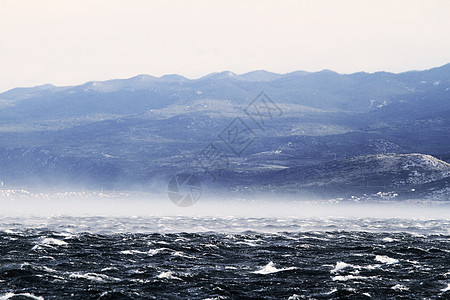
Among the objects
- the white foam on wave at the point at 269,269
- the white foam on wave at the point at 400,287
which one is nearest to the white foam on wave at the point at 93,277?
the white foam on wave at the point at 269,269

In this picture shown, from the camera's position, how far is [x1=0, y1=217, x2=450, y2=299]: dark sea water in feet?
152

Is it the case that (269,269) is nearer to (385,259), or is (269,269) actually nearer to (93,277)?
(385,259)

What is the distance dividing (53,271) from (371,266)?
2728 centimetres

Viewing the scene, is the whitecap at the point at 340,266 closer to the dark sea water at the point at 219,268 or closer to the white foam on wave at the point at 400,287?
the dark sea water at the point at 219,268

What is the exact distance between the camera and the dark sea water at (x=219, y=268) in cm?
4628

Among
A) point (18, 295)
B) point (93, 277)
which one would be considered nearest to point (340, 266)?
point (93, 277)

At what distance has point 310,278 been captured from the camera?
172 feet

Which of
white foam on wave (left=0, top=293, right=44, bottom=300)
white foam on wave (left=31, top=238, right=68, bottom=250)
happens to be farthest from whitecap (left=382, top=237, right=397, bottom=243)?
Answer: white foam on wave (left=0, top=293, right=44, bottom=300)

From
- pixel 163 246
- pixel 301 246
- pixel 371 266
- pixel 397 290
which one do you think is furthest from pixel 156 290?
pixel 301 246

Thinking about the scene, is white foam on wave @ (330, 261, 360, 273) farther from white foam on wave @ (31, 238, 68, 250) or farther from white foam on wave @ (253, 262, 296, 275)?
white foam on wave @ (31, 238, 68, 250)

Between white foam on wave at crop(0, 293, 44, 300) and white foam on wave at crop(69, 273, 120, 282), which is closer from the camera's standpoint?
white foam on wave at crop(0, 293, 44, 300)

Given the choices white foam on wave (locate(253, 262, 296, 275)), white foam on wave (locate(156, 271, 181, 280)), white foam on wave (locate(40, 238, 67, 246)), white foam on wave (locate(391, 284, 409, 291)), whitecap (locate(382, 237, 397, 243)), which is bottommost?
whitecap (locate(382, 237, 397, 243))

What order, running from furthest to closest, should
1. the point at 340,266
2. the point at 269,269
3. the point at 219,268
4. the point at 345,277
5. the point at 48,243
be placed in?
1. the point at 48,243
2. the point at 340,266
3. the point at 219,268
4. the point at 269,269
5. the point at 345,277

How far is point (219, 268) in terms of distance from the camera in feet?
191
